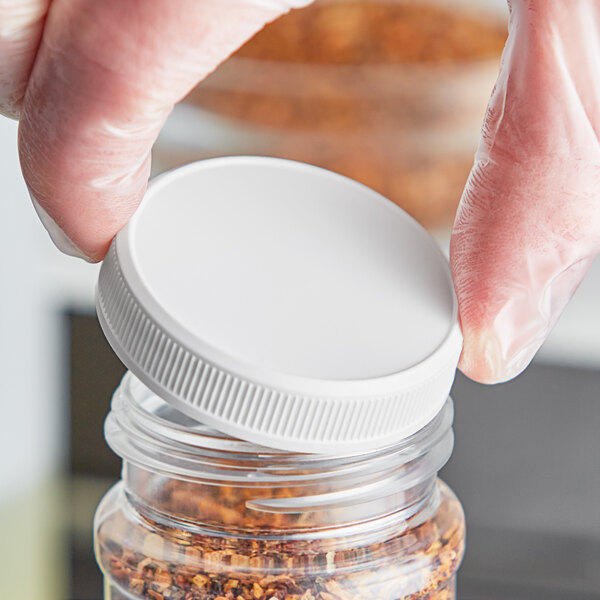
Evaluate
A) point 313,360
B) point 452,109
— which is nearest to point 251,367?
point 313,360

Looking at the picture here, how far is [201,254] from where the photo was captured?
11.4 inches

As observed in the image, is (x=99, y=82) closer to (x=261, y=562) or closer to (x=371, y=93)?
(x=261, y=562)

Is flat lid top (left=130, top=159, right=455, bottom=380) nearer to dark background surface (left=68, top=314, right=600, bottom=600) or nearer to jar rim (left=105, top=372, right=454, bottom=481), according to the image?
jar rim (left=105, top=372, right=454, bottom=481)

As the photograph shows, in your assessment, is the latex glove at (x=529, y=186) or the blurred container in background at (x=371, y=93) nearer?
the latex glove at (x=529, y=186)

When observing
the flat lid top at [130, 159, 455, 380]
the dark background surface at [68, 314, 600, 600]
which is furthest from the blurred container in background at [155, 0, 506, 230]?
the flat lid top at [130, 159, 455, 380]

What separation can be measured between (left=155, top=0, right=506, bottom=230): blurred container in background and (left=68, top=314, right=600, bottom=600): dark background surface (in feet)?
0.65

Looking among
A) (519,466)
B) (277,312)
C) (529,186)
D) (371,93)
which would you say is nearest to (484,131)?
(529,186)

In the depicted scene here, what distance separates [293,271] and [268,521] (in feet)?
0.28

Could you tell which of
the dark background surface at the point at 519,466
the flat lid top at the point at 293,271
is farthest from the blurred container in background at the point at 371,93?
the flat lid top at the point at 293,271

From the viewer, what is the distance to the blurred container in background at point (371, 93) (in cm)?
63

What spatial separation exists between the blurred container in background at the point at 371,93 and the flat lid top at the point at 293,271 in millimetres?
303

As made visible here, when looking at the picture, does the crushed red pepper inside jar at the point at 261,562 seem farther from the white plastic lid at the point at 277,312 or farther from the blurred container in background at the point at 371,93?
the blurred container in background at the point at 371,93

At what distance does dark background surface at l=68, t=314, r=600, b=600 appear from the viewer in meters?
0.76

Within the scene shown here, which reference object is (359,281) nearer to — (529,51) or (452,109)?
(529,51)
